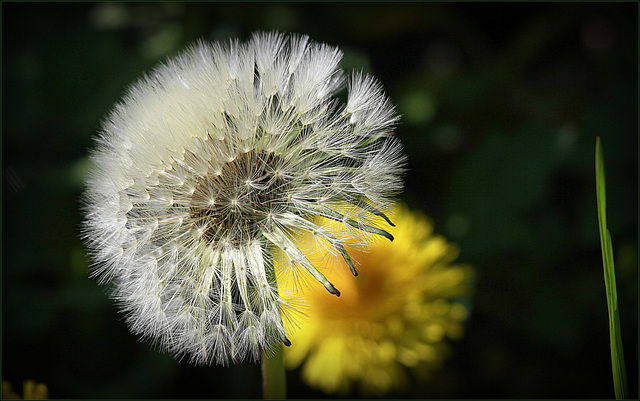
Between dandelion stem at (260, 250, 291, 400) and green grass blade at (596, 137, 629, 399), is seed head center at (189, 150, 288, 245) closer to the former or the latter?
dandelion stem at (260, 250, 291, 400)

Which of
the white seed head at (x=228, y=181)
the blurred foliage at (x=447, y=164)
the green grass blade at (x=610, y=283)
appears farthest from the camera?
the blurred foliage at (x=447, y=164)

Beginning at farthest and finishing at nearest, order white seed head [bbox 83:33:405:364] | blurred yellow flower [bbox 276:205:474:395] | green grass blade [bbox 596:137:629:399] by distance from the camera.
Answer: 1. blurred yellow flower [bbox 276:205:474:395]
2. white seed head [bbox 83:33:405:364]
3. green grass blade [bbox 596:137:629:399]

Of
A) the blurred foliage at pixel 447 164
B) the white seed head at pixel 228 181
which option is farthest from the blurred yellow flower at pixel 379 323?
the white seed head at pixel 228 181

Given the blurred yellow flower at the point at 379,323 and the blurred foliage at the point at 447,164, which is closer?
the blurred yellow flower at the point at 379,323

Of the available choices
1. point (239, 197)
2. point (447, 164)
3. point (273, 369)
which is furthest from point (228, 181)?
point (447, 164)

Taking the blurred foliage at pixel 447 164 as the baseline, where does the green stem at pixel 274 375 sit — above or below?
below

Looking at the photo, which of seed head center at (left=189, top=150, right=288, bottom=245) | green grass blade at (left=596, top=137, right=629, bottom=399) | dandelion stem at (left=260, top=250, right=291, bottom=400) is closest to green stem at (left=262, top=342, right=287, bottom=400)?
dandelion stem at (left=260, top=250, right=291, bottom=400)

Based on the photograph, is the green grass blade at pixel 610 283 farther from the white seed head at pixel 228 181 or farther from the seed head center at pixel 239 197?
the seed head center at pixel 239 197
